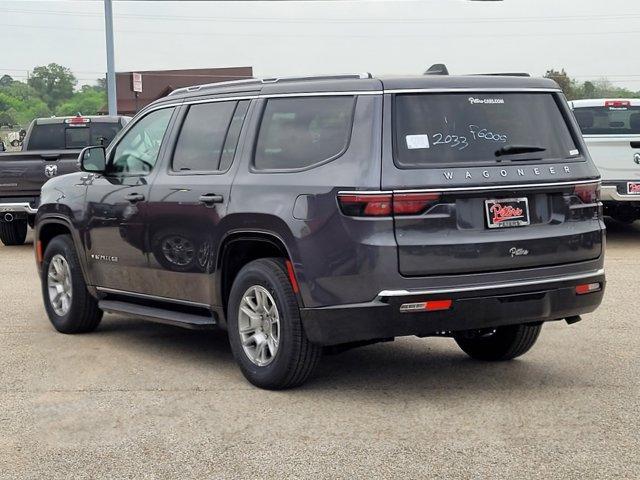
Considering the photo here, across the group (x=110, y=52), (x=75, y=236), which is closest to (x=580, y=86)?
(x=110, y=52)

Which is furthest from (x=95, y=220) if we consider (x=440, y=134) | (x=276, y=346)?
(x=440, y=134)

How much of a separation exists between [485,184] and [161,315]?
2.68 m

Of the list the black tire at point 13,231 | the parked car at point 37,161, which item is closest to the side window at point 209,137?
the parked car at point 37,161

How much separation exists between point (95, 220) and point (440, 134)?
3211mm

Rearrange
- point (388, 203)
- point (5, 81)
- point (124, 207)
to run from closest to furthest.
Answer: point (388, 203) → point (124, 207) → point (5, 81)

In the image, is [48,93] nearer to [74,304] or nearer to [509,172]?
[74,304]

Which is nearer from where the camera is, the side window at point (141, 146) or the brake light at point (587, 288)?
the brake light at point (587, 288)

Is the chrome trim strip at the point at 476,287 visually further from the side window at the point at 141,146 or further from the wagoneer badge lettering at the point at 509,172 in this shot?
the side window at the point at 141,146

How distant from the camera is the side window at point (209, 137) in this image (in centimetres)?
674

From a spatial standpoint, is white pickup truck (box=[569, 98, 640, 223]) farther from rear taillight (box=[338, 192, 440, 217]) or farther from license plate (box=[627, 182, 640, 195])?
rear taillight (box=[338, 192, 440, 217])

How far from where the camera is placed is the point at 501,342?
23.0 feet

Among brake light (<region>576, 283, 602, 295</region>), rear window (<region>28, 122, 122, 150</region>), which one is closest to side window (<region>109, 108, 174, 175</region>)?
brake light (<region>576, 283, 602, 295</region>)

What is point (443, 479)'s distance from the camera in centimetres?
467

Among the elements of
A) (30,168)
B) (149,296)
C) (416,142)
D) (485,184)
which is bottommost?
(149,296)
